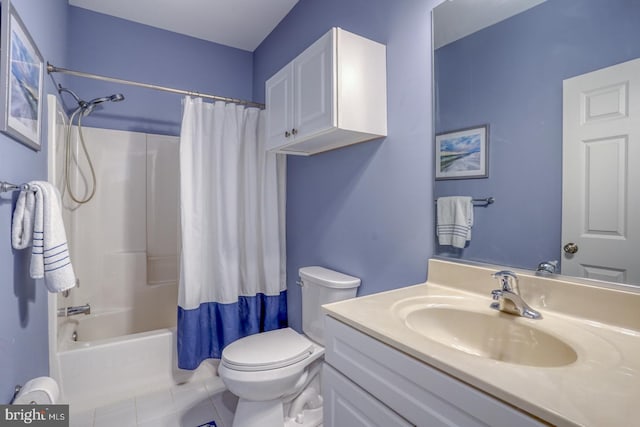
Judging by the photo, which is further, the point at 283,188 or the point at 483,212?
the point at 283,188

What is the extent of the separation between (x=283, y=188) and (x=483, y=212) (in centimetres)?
147

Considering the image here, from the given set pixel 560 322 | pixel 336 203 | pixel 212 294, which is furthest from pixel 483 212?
pixel 212 294

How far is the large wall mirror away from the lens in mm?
778

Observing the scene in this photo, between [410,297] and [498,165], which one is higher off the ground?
[498,165]

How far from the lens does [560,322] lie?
32.8 inches

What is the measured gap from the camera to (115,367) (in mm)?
1800

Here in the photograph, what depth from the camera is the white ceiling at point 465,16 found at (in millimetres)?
1024

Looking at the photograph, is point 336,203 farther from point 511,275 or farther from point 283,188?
point 511,275

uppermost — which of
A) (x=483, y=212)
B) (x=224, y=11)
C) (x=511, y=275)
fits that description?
(x=224, y=11)

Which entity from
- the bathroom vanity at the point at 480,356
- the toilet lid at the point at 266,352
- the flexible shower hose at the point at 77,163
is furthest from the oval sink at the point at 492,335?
the flexible shower hose at the point at 77,163

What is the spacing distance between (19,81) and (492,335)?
1.84 metres

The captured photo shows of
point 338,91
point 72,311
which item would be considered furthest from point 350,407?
point 72,311

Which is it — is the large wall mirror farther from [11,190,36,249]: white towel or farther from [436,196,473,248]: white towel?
[11,190,36,249]: white towel

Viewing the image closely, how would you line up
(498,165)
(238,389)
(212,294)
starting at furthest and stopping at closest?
(212,294) → (238,389) → (498,165)
